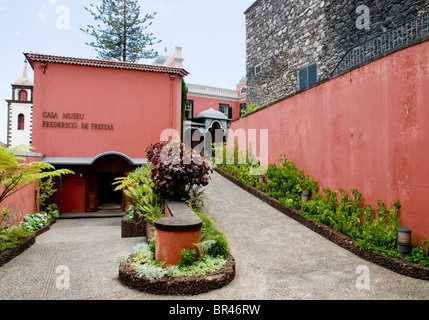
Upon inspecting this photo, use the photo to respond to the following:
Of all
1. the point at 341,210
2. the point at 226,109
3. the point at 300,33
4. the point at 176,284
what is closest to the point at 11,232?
the point at 176,284

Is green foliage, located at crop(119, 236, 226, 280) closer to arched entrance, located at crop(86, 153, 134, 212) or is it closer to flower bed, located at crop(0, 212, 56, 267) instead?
flower bed, located at crop(0, 212, 56, 267)

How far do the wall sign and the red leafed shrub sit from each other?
24.1 ft

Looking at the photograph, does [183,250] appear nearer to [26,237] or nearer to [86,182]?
[26,237]

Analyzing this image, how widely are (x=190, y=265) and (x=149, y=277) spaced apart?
2.11 feet

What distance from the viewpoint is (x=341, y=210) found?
6883mm

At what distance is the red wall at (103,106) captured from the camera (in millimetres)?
13500

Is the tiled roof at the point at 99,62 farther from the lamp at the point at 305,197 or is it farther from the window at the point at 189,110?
the window at the point at 189,110

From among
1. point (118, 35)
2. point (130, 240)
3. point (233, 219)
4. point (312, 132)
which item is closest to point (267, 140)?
point (312, 132)

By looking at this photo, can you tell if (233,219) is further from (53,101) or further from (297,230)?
(53,101)

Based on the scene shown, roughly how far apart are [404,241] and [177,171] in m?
4.80

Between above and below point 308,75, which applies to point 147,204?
below
